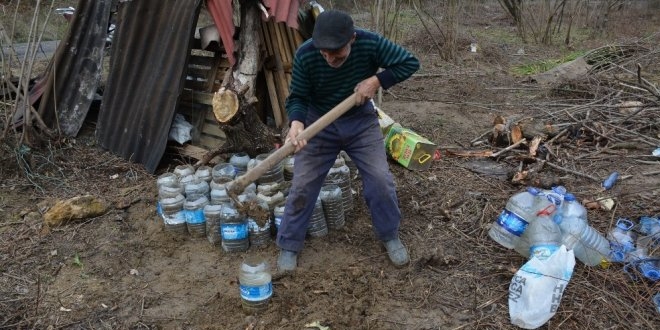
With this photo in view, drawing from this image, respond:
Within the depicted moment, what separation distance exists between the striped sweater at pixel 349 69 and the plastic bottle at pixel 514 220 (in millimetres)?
1323

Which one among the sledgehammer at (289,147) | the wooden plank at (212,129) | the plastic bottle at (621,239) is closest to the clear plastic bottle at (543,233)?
the plastic bottle at (621,239)

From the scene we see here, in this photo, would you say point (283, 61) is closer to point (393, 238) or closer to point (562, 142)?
point (393, 238)

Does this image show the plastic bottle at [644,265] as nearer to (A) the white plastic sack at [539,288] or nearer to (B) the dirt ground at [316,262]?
(B) the dirt ground at [316,262]

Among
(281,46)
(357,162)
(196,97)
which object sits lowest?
(196,97)

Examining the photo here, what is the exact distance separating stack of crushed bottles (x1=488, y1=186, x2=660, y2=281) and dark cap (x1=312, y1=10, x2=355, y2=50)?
1.82 m

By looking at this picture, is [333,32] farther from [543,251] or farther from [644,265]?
[644,265]

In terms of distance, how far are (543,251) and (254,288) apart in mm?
1844

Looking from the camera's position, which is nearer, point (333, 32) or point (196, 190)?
point (333, 32)

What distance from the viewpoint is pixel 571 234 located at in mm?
3721

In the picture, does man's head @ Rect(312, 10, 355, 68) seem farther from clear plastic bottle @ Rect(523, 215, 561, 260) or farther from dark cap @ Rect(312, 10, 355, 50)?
clear plastic bottle @ Rect(523, 215, 561, 260)

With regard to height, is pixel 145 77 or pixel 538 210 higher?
pixel 145 77

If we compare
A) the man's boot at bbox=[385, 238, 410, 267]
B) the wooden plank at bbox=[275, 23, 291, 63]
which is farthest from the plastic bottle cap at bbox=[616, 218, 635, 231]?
the wooden plank at bbox=[275, 23, 291, 63]

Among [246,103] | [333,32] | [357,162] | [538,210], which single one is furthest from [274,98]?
[538,210]

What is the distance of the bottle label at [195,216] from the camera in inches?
166
